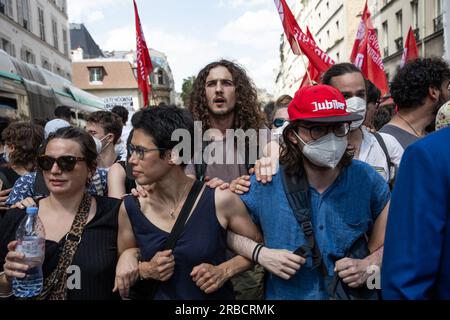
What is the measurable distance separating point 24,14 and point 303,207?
1053 inches

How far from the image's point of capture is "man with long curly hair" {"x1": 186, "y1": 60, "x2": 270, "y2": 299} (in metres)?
2.98

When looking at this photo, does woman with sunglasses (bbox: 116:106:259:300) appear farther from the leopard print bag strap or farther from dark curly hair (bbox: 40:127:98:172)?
dark curly hair (bbox: 40:127:98:172)

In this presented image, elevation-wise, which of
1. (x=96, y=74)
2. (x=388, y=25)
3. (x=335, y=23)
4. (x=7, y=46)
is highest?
(x=335, y=23)

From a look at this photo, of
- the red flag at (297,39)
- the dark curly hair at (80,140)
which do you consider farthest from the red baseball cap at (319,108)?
the red flag at (297,39)

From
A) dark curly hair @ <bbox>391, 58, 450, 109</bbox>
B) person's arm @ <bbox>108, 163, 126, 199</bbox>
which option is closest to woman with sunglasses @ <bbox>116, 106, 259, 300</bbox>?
person's arm @ <bbox>108, 163, 126, 199</bbox>

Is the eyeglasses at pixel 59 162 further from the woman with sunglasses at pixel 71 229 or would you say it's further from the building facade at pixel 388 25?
the building facade at pixel 388 25

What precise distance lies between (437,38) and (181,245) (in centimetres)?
2042

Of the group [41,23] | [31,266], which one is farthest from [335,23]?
[31,266]

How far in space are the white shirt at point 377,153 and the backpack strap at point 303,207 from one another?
0.89 meters

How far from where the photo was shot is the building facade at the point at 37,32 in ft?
72.9

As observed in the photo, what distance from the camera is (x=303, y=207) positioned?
2.12 metres

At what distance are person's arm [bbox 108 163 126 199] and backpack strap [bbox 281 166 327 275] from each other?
1.45 meters

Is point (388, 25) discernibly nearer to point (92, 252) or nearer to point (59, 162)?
point (59, 162)

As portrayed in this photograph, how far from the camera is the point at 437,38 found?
19062mm
